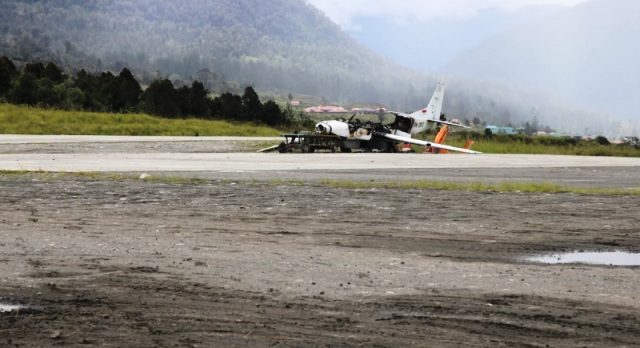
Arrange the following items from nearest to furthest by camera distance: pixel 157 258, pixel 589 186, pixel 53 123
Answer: pixel 157 258 < pixel 589 186 < pixel 53 123

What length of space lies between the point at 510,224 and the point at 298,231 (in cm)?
369

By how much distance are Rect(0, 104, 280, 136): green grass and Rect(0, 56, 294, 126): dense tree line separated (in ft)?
38.3

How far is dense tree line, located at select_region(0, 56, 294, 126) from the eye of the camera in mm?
85875

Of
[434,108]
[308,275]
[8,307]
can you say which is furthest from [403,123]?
[8,307]

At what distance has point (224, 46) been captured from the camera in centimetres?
16775

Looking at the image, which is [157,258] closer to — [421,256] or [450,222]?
[421,256]

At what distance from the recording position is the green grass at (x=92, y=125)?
64062mm

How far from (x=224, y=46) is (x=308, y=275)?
160 metres

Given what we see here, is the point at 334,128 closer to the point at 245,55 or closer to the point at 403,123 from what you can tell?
the point at 403,123

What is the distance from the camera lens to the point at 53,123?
6575 centimetres

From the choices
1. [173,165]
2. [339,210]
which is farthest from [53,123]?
[339,210]

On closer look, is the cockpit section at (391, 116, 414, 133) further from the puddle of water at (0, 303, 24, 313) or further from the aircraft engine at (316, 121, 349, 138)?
the puddle of water at (0, 303, 24, 313)

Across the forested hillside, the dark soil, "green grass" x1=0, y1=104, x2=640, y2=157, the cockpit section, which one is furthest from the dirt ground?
the forested hillside

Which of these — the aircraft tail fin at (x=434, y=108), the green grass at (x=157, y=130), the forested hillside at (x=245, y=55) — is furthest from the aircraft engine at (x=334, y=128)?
the forested hillside at (x=245, y=55)
